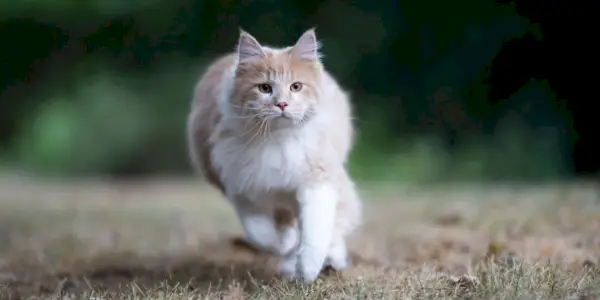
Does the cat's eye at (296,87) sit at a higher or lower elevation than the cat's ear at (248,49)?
lower

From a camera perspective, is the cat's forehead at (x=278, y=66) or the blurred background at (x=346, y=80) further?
the blurred background at (x=346, y=80)

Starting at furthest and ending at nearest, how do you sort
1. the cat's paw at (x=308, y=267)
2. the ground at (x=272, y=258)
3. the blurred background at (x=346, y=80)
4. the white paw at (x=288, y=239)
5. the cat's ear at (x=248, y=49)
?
the blurred background at (x=346, y=80), the white paw at (x=288, y=239), the cat's ear at (x=248, y=49), the cat's paw at (x=308, y=267), the ground at (x=272, y=258)

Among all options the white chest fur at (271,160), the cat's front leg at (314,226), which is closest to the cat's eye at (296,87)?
the white chest fur at (271,160)

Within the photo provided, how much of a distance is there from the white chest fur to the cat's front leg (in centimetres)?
6

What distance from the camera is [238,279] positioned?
6.99ft

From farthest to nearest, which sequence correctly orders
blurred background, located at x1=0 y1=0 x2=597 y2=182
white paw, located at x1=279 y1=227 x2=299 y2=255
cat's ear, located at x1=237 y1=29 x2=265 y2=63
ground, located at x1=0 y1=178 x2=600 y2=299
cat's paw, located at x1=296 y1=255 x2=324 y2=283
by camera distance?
blurred background, located at x1=0 y1=0 x2=597 y2=182
white paw, located at x1=279 y1=227 x2=299 y2=255
cat's ear, located at x1=237 y1=29 x2=265 y2=63
cat's paw, located at x1=296 y1=255 x2=324 y2=283
ground, located at x1=0 y1=178 x2=600 y2=299

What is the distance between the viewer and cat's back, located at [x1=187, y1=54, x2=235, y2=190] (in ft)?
7.80

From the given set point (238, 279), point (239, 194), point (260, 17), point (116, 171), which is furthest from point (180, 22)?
point (238, 279)

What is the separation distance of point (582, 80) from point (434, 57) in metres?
0.66

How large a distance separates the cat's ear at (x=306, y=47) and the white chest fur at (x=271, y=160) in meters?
0.20

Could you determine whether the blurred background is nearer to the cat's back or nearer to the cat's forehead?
the cat's back

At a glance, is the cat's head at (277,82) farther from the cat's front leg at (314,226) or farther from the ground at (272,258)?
the ground at (272,258)

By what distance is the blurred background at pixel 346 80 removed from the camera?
9.99ft

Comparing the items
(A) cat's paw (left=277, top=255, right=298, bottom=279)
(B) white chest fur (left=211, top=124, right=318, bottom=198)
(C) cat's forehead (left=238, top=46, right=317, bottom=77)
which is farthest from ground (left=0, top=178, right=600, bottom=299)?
(C) cat's forehead (left=238, top=46, right=317, bottom=77)
